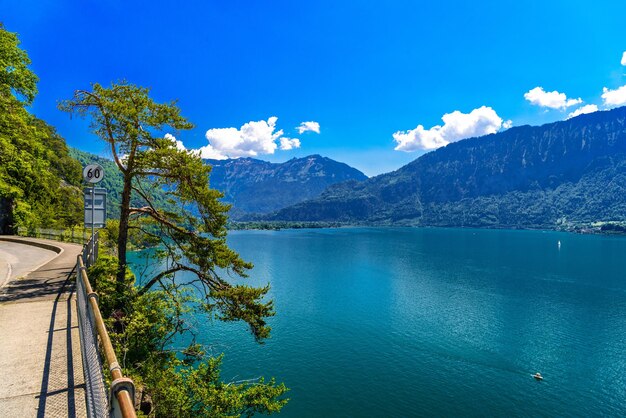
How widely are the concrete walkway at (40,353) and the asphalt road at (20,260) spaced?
3893mm

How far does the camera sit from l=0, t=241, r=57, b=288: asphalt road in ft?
66.3

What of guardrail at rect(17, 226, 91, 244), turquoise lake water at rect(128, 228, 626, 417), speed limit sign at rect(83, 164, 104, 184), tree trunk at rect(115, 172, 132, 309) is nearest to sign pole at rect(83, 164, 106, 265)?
speed limit sign at rect(83, 164, 104, 184)

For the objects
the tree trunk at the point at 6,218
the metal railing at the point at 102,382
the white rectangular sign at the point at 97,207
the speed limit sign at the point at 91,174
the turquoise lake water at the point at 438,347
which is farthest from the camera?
the tree trunk at the point at 6,218

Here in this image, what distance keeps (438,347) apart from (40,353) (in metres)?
44.1

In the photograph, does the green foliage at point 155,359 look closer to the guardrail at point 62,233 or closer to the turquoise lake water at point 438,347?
the turquoise lake water at point 438,347

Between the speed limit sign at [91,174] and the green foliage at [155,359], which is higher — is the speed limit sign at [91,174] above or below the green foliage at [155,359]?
above

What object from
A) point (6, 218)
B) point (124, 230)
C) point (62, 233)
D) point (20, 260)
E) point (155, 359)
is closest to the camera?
point (155, 359)

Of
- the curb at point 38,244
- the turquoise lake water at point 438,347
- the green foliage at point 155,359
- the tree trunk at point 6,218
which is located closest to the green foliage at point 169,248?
the green foliage at point 155,359

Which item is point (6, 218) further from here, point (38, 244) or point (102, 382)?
point (102, 382)

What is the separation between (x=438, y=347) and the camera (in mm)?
45156

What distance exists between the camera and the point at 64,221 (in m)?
68.1

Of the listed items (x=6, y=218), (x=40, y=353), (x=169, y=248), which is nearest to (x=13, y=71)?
→ (x=169, y=248)

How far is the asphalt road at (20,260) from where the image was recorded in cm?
2022

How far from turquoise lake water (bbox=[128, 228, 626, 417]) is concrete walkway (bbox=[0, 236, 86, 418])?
16.9m
